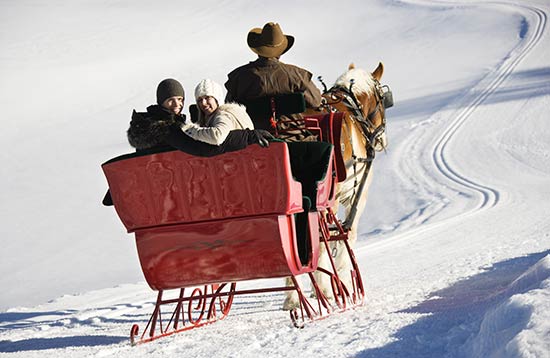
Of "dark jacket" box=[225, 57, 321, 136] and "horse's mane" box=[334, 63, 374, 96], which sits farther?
"horse's mane" box=[334, 63, 374, 96]

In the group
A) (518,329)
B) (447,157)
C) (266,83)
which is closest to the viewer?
(518,329)

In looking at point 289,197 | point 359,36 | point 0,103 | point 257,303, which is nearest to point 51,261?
point 257,303

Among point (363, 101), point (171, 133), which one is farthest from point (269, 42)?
point (171, 133)

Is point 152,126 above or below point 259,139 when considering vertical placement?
above

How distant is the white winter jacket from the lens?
5168 mm

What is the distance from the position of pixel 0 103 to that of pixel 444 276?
26.2 meters

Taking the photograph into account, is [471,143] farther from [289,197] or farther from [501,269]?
[289,197]

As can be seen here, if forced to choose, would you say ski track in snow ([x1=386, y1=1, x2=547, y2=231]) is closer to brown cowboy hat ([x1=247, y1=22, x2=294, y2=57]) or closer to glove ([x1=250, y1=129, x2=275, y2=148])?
brown cowboy hat ([x1=247, y1=22, x2=294, y2=57])

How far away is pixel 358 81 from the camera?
26.1ft

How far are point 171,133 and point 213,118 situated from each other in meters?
0.28

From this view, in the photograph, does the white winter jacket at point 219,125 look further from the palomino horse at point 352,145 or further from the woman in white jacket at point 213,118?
the palomino horse at point 352,145

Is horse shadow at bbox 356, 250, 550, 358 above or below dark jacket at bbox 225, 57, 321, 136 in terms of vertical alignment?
below

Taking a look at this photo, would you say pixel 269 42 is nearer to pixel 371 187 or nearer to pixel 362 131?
pixel 362 131

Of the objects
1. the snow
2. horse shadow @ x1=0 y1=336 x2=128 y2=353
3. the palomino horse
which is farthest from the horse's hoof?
horse shadow @ x1=0 y1=336 x2=128 y2=353
